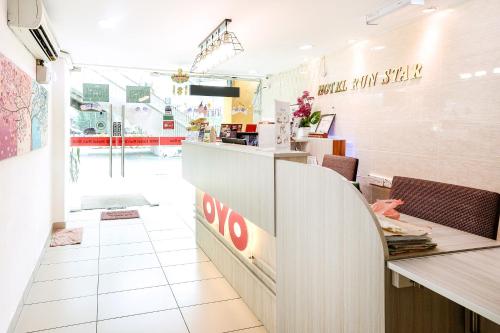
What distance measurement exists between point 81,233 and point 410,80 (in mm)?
4672

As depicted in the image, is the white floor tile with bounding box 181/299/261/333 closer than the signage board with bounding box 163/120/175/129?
Yes

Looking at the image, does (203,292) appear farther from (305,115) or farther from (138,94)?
Answer: (138,94)

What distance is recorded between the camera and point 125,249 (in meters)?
4.54

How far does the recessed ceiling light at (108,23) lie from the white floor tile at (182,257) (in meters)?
2.78

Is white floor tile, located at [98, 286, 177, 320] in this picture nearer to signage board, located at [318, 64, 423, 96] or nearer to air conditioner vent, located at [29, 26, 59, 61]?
air conditioner vent, located at [29, 26, 59, 61]

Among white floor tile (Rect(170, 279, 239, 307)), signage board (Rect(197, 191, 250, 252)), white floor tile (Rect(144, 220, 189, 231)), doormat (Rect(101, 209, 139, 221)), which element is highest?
signage board (Rect(197, 191, 250, 252))

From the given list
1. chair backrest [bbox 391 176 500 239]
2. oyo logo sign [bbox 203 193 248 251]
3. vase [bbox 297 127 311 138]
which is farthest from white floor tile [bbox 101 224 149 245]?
chair backrest [bbox 391 176 500 239]

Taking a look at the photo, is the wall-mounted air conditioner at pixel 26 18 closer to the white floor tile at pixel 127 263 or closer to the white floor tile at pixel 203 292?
the white floor tile at pixel 127 263

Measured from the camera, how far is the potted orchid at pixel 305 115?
6200 mm

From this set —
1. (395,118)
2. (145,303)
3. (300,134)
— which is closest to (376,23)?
(395,118)

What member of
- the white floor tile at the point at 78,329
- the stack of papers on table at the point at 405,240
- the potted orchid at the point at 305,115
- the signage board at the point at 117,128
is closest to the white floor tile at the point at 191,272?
the white floor tile at the point at 78,329

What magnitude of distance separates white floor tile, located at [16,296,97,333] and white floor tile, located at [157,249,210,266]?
1.02 m

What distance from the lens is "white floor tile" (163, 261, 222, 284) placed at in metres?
3.64

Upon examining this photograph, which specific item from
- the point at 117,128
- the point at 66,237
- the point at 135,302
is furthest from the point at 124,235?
the point at 117,128
